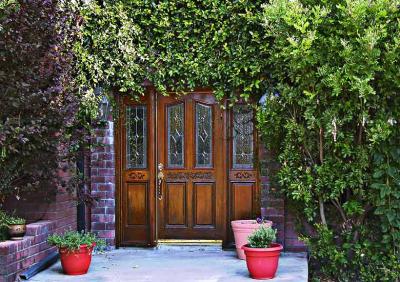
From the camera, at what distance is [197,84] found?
283 inches

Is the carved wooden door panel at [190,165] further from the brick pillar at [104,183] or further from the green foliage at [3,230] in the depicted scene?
the green foliage at [3,230]

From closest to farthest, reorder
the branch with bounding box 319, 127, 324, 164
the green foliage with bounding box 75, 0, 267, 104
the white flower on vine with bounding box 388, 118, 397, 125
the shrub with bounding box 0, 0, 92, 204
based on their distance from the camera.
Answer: the shrub with bounding box 0, 0, 92, 204 < the white flower on vine with bounding box 388, 118, 397, 125 < the branch with bounding box 319, 127, 324, 164 < the green foliage with bounding box 75, 0, 267, 104

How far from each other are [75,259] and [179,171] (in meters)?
2.02

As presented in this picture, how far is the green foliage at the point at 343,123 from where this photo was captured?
5.66 meters

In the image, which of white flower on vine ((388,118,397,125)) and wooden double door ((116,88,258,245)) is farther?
wooden double door ((116,88,258,245))

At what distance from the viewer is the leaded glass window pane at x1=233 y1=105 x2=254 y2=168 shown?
7.25 metres

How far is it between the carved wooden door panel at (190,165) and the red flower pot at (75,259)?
1666 mm

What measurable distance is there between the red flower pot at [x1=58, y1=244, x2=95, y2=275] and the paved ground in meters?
0.08

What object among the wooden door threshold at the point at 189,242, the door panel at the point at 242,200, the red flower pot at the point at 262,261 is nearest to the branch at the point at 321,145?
the red flower pot at the point at 262,261

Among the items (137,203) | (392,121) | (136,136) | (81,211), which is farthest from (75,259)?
(392,121)

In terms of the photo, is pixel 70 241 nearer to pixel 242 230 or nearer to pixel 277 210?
pixel 242 230

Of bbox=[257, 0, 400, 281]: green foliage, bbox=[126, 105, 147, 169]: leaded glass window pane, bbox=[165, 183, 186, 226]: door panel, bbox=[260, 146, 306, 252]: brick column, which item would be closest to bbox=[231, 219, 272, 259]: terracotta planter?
bbox=[260, 146, 306, 252]: brick column

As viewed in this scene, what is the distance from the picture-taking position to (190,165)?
732 cm

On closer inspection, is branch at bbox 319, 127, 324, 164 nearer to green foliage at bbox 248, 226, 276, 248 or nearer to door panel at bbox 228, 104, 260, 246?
green foliage at bbox 248, 226, 276, 248
